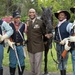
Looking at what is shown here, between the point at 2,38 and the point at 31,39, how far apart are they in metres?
0.94

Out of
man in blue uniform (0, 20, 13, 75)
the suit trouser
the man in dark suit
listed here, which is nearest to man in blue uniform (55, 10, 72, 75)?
the man in dark suit

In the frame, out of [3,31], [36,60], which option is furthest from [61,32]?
[3,31]

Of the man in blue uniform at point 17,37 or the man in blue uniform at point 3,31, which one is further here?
the man in blue uniform at point 17,37

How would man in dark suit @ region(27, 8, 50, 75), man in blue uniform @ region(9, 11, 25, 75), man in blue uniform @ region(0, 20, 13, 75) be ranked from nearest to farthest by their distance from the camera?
man in blue uniform @ region(0, 20, 13, 75)
man in blue uniform @ region(9, 11, 25, 75)
man in dark suit @ region(27, 8, 50, 75)

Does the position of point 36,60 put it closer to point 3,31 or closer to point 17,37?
point 17,37

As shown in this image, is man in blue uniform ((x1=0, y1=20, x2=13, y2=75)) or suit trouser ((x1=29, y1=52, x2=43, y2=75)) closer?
man in blue uniform ((x1=0, y1=20, x2=13, y2=75))

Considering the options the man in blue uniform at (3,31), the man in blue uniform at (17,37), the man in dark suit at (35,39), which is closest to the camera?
the man in blue uniform at (3,31)

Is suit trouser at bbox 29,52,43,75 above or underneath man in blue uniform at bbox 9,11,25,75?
underneath

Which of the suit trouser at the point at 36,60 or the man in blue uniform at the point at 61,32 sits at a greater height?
the man in blue uniform at the point at 61,32

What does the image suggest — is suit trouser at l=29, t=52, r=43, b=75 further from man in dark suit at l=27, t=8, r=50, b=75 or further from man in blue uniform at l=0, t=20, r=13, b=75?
man in blue uniform at l=0, t=20, r=13, b=75

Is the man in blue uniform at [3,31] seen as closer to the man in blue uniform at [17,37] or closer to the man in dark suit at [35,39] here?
the man in blue uniform at [17,37]

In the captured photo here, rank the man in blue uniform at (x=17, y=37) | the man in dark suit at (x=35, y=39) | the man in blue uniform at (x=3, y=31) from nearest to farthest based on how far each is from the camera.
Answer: the man in blue uniform at (x=3, y=31), the man in blue uniform at (x=17, y=37), the man in dark suit at (x=35, y=39)

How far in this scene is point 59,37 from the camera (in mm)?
7480

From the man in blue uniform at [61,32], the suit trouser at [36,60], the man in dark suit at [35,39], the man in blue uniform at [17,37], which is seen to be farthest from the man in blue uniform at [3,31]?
the man in blue uniform at [61,32]
